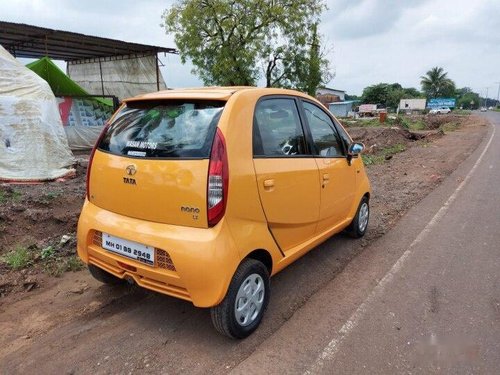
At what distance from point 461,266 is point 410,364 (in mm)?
2074

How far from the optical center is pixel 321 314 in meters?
3.29

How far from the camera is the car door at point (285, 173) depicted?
2.96 metres

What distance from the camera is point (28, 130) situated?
8.37 m

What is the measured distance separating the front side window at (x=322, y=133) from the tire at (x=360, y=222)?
39.2 inches

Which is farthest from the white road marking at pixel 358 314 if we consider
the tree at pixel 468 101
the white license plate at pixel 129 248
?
the tree at pixel 468 101

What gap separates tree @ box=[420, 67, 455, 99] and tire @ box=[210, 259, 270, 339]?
322 ft

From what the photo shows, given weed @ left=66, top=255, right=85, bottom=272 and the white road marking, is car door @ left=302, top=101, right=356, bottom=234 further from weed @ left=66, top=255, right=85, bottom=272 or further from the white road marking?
weed @ left=66, top=255, right=85, bottom=272

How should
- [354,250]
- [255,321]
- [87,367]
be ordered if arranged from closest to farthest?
[87,367] < [255,321] < [354,250]

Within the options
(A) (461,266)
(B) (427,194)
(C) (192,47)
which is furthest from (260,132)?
(C) (192,47)

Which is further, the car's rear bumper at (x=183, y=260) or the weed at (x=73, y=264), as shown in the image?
the weed at (x=73, y=264)

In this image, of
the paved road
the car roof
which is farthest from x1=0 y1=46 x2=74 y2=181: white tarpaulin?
the paved road

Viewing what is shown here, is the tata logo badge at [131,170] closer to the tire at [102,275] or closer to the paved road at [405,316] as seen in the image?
the tire at [102,275]

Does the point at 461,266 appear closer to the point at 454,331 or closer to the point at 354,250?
the point at 354,250

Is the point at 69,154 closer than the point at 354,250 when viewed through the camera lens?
No
